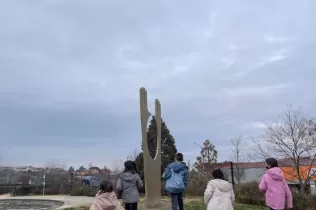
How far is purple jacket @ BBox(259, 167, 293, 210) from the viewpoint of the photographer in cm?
558

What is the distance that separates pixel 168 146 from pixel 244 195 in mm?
7476

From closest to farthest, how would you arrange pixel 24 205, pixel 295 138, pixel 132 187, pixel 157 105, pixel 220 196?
1. pixel 220 196
2. pixel 132 187
3. pixel 157 105
4. pixel 295 138
5. pixel 24 205

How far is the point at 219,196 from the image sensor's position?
16.0ft

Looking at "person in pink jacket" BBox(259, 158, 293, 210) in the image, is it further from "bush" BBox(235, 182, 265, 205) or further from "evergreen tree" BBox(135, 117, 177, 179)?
"evergreen tree" BBox(135, 117, 177, 179)

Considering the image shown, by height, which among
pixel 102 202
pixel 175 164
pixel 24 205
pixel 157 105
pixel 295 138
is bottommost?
pixel 24 205

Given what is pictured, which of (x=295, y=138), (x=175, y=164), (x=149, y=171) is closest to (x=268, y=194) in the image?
(x=175, y=164)

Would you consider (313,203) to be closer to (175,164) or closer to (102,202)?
(175,164)

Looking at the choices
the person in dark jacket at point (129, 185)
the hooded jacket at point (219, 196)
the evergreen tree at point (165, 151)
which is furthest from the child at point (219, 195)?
the evergreen tree at point (165, 151)

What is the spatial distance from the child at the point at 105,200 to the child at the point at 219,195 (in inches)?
55.3

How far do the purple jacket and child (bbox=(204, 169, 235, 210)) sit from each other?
1.05 metres

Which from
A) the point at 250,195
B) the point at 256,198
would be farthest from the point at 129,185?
the point at 250,195

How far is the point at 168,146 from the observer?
2052 centimetres

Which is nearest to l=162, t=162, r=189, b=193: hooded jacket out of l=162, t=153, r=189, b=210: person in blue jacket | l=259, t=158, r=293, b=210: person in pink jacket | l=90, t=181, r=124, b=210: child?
l=162, t=153, r=189, b=210: person in blue jacket

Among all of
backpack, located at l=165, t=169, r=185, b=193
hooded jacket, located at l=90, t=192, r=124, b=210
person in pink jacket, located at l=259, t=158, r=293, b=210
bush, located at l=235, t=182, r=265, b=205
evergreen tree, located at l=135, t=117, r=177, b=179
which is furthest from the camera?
evergreen tree, located at l=135, t=117, r=177, b=179
